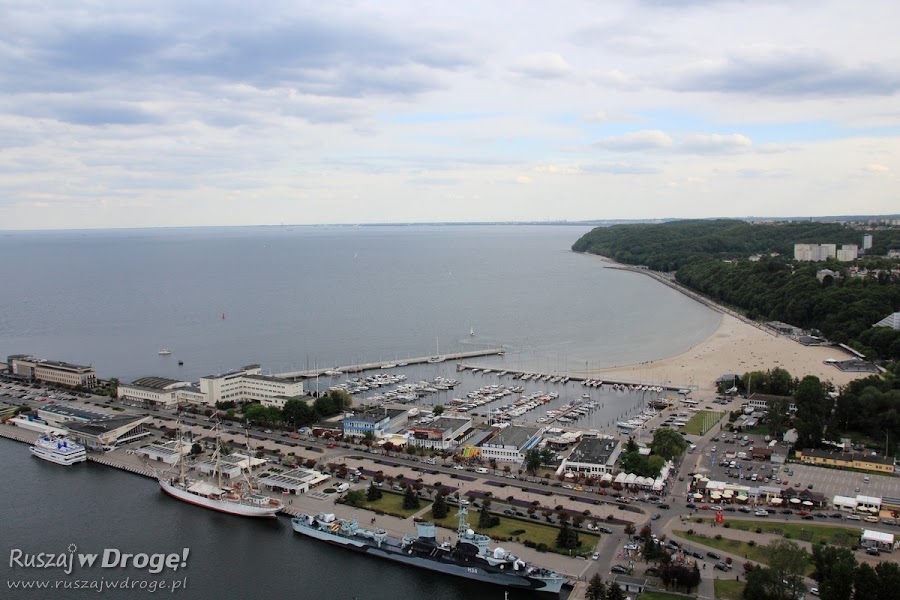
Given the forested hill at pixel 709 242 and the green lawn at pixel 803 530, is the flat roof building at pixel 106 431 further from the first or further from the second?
the forested hill at pixel 709 242

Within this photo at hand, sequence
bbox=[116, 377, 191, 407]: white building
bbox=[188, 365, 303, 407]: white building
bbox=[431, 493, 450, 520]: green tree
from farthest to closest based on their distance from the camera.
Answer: bbox=[116, 377, 191, 407]: white building → bbox=[188, 365, 303, 407]: white building → bbox=[431, 493, 450, 520]: green tree

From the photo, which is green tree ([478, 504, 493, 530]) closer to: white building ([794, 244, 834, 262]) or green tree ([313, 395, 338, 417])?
green tree ([313, 395, 338, 417])

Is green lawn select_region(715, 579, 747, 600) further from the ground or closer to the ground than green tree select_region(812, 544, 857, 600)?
closer to the ground

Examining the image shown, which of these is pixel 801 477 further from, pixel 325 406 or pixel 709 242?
pixel 709 242

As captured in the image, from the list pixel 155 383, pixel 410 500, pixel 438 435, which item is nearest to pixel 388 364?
pixel 155 383

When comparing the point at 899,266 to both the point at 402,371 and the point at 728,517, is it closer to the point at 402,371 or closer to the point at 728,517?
the point at 402,371

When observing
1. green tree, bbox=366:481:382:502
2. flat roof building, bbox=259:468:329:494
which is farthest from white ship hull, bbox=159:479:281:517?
green tree, bbox=366:481:382:502
